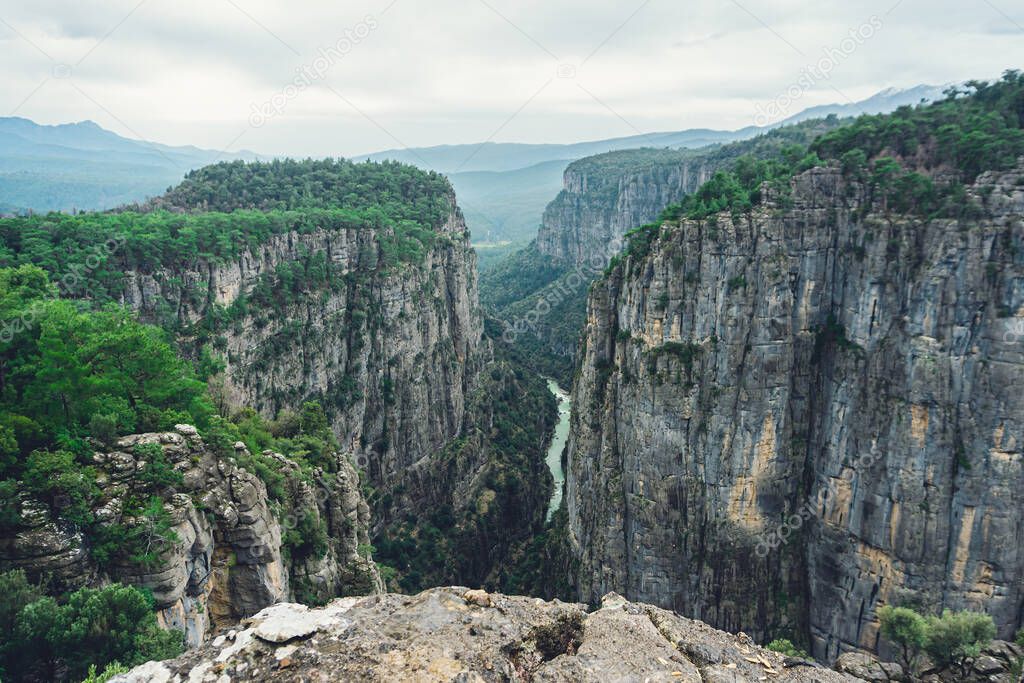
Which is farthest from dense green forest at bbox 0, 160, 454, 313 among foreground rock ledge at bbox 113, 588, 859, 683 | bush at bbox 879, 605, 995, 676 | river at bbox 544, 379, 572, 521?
bush at bbox 879, 605, 995, 676

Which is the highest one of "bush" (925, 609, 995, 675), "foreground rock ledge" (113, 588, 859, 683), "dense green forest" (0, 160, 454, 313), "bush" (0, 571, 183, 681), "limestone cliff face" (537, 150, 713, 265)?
"limestone cliff face" (537, 150, 713, 265)

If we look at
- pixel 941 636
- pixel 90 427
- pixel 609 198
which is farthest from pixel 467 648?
pixel 609 198

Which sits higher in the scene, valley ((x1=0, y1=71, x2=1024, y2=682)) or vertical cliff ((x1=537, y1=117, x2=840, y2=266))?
vertical cliff ((x1=537, y1=117, x2=840, y2=266))

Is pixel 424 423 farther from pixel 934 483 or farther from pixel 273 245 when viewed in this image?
pixel 934 483

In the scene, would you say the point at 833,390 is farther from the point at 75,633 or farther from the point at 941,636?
the point at 75,633

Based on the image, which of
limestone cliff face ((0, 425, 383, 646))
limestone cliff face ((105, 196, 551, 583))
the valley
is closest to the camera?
the valley

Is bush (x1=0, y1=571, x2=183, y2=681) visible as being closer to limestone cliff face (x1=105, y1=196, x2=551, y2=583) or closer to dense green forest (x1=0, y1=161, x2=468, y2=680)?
dense green forest (x1=0, y1=161, x2=468, y2=680)

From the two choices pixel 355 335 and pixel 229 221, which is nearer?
pixel 229 221

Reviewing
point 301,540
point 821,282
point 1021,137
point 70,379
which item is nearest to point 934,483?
point 821,282
